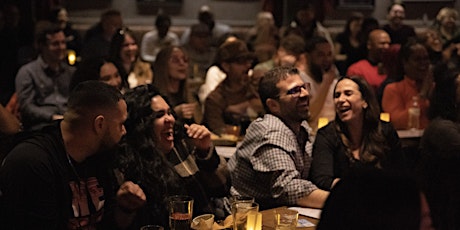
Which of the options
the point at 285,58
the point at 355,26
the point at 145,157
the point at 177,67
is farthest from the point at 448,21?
the point at 145,157

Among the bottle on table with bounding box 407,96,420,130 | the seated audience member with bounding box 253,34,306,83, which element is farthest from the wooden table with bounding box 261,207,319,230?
the seated audience member with bounding box 253,34,306,83

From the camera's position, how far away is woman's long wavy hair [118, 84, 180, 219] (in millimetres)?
3477

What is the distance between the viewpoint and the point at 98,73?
16.9ft

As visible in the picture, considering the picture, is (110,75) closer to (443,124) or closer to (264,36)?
(443,124)

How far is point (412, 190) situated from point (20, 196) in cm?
179

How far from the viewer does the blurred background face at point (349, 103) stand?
161 inches

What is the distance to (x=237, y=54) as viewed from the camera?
237 inches

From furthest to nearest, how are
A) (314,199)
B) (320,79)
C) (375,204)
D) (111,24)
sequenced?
(111,24) → (320,79) → (314,199) → (375,204)

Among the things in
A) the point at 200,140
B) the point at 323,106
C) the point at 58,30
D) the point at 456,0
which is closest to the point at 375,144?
the point at 200,140

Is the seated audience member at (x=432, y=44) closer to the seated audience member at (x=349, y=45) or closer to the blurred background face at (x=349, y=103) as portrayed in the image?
the seated audience member at (x=349, y=45)

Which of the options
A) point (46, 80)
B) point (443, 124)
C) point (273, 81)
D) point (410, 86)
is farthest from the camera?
point (46, 80)

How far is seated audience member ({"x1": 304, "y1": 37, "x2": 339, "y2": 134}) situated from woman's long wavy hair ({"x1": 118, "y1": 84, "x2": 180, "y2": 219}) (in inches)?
87.9

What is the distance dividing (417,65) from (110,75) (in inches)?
95.4

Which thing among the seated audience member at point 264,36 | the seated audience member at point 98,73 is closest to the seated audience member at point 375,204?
the seated audience member at point 98,73
